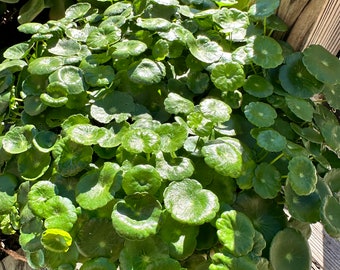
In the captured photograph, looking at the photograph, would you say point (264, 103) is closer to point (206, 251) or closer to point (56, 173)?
point (206, 251)

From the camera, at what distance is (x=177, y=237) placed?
0.98 metres

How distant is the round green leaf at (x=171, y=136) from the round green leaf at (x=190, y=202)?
0.29 feet

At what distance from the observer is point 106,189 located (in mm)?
1005

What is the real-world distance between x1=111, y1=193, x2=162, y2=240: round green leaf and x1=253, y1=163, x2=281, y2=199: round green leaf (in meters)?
0.24

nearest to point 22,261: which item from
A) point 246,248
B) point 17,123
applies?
point 17,123

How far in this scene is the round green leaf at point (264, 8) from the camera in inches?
48.1

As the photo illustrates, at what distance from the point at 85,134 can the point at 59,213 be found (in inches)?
7.4

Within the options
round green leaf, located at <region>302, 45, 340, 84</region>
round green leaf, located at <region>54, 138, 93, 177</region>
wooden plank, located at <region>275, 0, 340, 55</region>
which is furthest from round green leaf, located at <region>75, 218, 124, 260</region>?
wooden plank, located at <region>275, 0, 340, 55</region>

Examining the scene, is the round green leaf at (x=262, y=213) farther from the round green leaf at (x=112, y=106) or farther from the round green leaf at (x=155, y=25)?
the round green leaf at (x=155, y=25)

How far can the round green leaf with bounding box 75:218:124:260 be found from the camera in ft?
3.25

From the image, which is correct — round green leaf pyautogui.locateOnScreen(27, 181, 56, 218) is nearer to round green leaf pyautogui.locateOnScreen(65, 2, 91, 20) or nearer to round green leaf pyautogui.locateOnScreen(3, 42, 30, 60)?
round green leaf pyautogui.locateOnScreen(3, 42, 30, 60)

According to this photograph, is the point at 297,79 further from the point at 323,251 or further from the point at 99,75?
the point at 323,251

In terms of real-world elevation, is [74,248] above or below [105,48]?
below

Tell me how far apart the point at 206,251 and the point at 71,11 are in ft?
2.78
